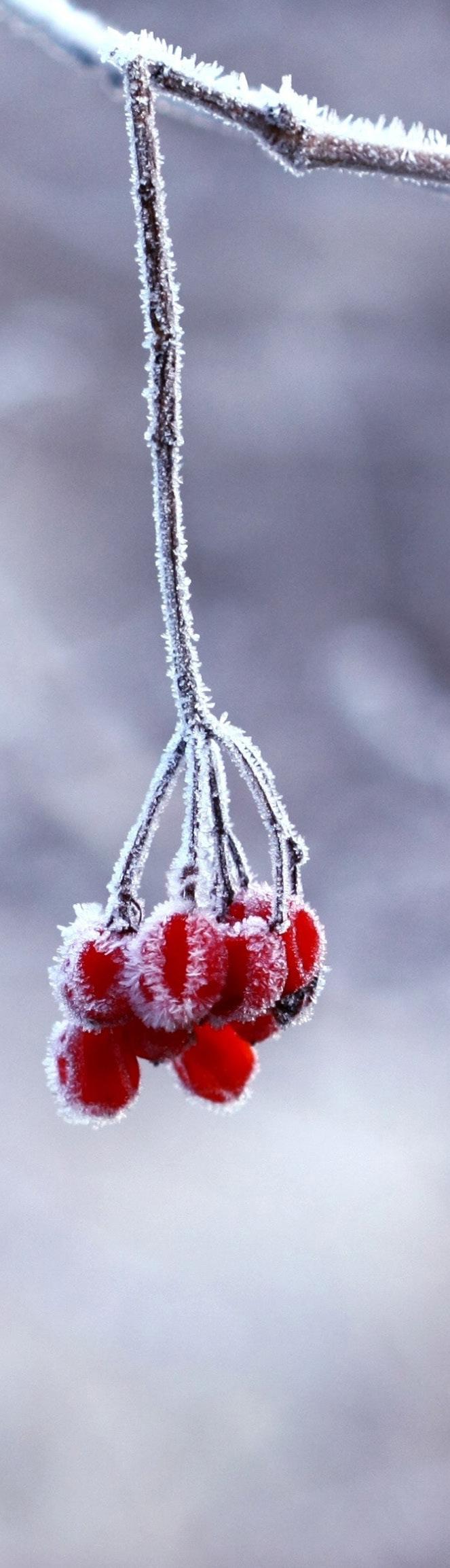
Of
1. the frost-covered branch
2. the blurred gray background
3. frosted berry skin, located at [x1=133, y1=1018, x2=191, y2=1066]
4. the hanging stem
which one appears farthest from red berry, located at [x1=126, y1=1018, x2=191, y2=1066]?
the blurred gray background

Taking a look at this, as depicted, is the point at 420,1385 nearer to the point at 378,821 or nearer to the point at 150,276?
the point at 378,821

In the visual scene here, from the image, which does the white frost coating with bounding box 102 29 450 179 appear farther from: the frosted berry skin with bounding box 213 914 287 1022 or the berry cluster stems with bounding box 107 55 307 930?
the frosted berry skin with bounding box 213 914 287 1022

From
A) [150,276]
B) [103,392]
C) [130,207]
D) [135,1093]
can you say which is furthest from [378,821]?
[150,276]

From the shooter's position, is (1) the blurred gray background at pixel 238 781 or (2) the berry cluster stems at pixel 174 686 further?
(1) the blurred gray background at pixel 238 781

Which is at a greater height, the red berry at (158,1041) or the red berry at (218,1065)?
the red berry at (218,1065)

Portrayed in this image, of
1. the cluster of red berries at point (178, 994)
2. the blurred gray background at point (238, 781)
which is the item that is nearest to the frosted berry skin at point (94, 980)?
the cluster of red berries at point (178, 994)

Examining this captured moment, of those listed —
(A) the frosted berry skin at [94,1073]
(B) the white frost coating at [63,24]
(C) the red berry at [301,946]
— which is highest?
(B) the white frost coating at [63,24]

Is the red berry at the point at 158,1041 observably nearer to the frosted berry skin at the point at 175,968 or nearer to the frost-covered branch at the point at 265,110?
the frosted berry skin at the point at 175,968

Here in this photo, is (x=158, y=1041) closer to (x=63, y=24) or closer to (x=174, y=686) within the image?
(x=174, y=686)
